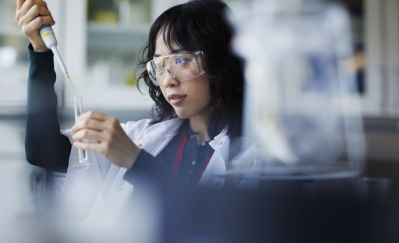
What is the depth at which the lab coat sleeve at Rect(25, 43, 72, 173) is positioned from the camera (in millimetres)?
635

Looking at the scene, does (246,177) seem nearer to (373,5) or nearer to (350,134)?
(350,134)

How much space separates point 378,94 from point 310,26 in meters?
0.57

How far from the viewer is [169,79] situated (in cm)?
74

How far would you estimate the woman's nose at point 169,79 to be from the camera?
0.73 metres

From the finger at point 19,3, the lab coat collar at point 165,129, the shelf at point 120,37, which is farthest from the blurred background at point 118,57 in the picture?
the finger at point 19,3

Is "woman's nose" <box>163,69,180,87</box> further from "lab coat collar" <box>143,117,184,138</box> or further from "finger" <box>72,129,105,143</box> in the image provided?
"finger" <box>72,129,105,143</box>

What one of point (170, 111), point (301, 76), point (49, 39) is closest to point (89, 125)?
point (49, 39)

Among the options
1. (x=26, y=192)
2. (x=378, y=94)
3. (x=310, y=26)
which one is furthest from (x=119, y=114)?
(x=378, y=94)

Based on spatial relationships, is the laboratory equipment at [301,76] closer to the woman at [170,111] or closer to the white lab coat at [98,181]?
the woman at [170,111]

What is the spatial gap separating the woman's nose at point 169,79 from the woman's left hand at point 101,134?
272 millimetres

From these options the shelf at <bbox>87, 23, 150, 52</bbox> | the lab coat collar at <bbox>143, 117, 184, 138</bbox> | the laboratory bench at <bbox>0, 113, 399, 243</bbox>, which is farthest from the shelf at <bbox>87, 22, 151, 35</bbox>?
the laboratory bench at <bbox>0, 113, 399, 243</bbox>

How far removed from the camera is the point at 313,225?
1.02 feet

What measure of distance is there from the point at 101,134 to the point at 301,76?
151 centimetres

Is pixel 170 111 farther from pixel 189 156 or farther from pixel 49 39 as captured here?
pixel 49 39
